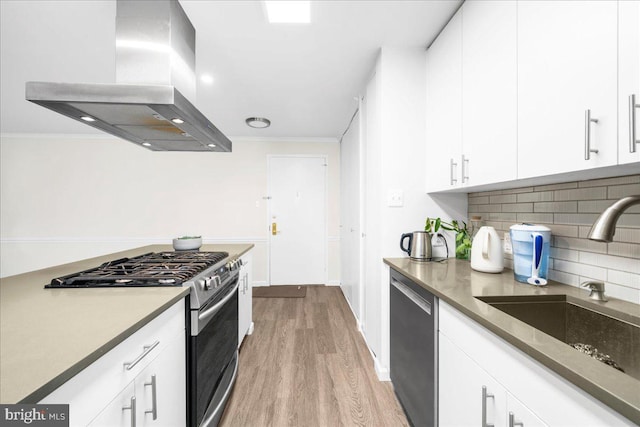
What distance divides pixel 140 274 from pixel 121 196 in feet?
12.0

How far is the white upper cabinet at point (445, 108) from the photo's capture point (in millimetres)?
1500

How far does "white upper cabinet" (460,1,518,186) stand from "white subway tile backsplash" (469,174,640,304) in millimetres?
352

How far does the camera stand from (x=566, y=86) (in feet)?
2.87

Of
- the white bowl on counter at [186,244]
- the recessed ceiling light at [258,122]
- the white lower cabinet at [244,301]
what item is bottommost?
the white lower cabinet at [244,301]

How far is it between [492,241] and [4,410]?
180 cm

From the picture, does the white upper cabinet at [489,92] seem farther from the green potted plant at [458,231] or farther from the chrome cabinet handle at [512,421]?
the chrome cabinet handle at [512,421]

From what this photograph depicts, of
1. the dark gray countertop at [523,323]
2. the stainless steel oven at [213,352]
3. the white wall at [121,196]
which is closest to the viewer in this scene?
the dark gray countertop at [523,323]

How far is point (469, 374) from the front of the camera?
3.09 ft

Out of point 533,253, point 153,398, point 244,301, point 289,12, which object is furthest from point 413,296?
point 289,12

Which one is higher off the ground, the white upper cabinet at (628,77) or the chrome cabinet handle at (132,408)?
the white upper cabinet at (628,77)

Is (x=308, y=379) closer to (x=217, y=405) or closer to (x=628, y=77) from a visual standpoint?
(x=217, y=405)

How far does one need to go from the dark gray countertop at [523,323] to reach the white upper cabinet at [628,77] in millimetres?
548

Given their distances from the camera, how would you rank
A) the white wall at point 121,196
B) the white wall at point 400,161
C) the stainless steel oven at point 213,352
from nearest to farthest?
1. the stainless steel oven at point 213,352
2. the white wall at point 400,161
3. the white wall at point 121,196

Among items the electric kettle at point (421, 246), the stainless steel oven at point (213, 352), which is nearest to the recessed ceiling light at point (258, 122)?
the stainless steel oven at point (213, 352)
